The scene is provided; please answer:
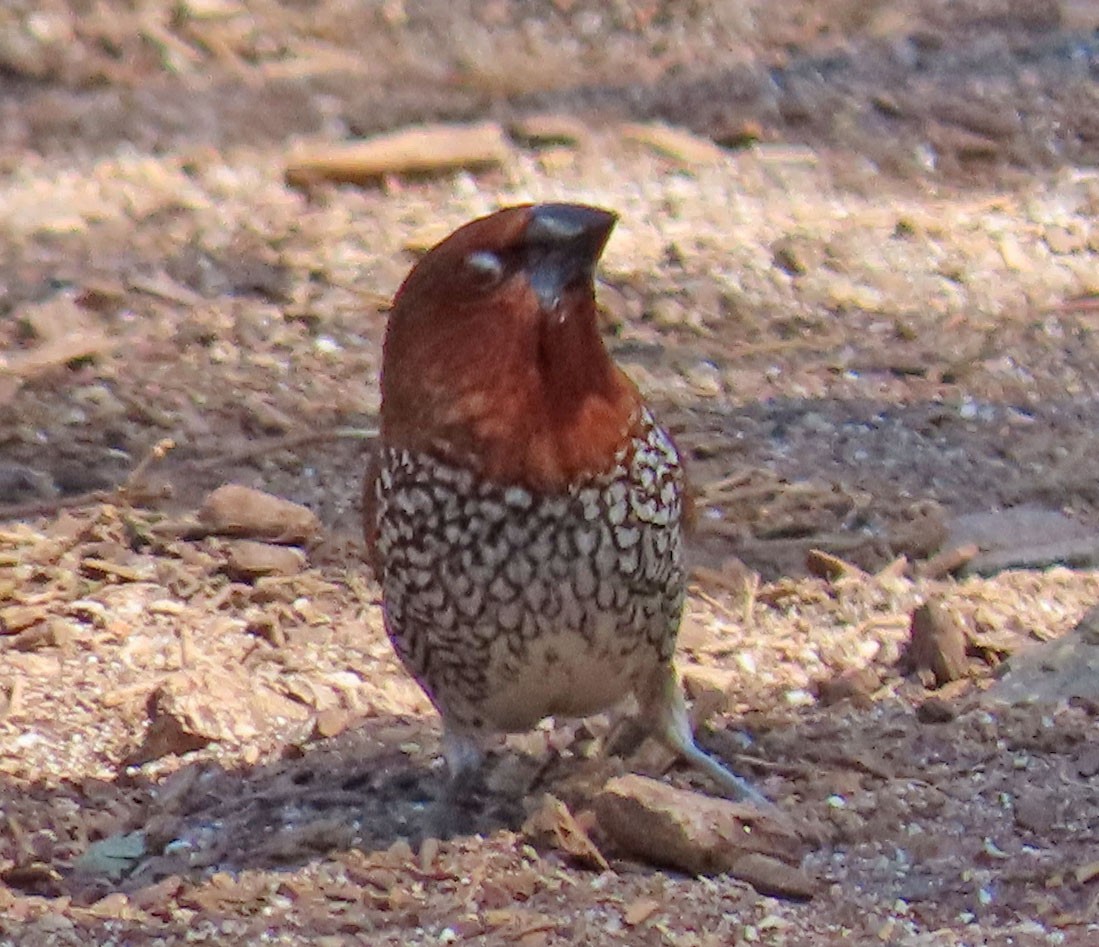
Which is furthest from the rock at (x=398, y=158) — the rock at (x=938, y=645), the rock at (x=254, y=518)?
the rock at (x=938, y=645)

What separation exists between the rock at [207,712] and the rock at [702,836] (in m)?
1.08

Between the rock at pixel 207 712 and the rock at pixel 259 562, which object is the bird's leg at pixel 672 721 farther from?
the rock at pixel 259 562

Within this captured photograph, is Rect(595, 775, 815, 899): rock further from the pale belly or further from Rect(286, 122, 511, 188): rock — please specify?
Rect(286, 122, 511, 188): rock

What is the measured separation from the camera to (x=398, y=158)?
757cm

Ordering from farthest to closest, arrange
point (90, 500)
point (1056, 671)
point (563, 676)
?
point (90, 500) → point (1056, 671) → point (563, 676)

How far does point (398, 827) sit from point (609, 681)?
1.62 ft

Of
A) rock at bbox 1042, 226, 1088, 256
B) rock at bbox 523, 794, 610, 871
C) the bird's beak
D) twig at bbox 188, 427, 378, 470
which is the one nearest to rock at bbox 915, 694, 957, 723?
rock at bbox 523, 794, 610, 871

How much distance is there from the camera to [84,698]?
15.8 ft

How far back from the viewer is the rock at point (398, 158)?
24.8 feet

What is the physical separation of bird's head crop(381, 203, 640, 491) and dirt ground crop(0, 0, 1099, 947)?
717mm

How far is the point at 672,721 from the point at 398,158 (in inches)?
143

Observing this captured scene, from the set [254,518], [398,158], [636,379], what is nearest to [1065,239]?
[636,379]

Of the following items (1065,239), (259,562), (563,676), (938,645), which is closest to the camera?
(563,676)

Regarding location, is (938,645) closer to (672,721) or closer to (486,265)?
(672,721)
